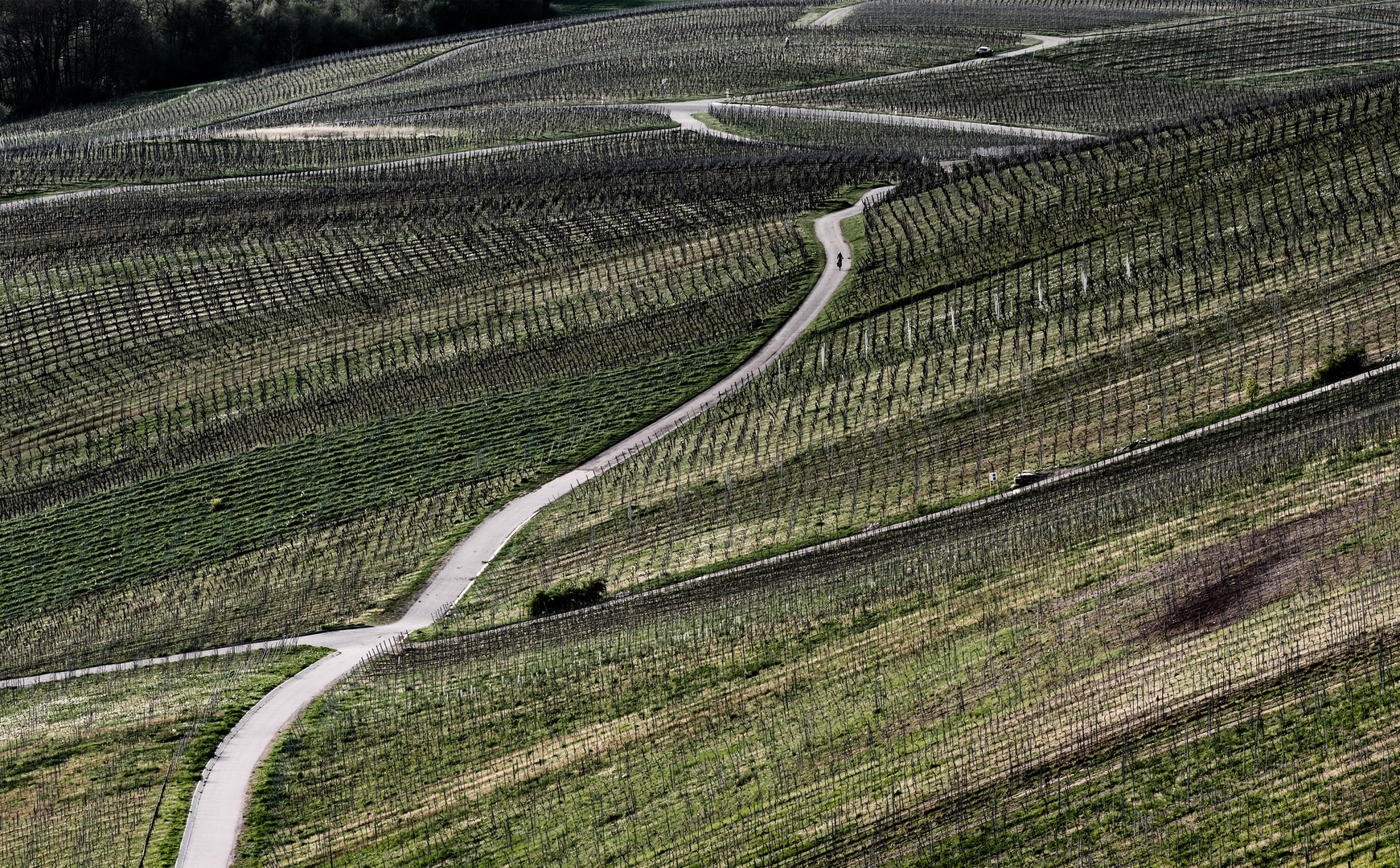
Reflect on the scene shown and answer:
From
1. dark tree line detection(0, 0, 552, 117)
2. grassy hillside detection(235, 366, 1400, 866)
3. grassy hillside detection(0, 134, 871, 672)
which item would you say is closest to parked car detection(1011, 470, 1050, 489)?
grassy hillside detection(235, 366, 1400, 866)

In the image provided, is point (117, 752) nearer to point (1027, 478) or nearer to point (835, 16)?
point (1027, 478)

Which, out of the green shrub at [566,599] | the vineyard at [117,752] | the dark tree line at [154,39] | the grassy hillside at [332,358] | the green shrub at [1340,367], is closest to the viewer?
the vineyard at [117,752]

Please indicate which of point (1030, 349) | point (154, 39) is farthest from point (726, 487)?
point (154, 39)

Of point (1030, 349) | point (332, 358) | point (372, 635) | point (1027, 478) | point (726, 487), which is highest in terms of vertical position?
point (332, 358)

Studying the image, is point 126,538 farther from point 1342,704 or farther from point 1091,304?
point 1342,704

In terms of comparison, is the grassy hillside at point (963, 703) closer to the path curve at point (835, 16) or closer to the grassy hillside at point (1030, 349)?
the grassy hillside at point (1030, 349)

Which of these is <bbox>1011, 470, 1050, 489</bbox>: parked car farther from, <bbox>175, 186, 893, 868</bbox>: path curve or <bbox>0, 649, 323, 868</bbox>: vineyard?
<bbox>0, 649, 323, 868</bbox>: vineyard

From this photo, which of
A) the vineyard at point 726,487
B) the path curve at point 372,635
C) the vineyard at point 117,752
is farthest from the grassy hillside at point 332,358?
the vineyard at point 117,752
